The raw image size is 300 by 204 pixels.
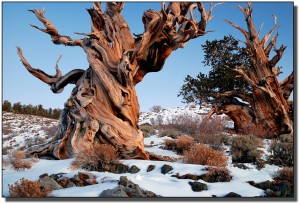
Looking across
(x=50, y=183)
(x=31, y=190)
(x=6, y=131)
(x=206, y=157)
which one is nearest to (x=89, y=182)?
(x=50, y=183)

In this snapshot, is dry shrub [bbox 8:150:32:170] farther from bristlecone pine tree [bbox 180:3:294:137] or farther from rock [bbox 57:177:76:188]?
bristlecone pine tree [bbox 180:3:294:137]

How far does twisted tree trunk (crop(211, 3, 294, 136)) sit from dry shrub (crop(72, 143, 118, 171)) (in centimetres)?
661

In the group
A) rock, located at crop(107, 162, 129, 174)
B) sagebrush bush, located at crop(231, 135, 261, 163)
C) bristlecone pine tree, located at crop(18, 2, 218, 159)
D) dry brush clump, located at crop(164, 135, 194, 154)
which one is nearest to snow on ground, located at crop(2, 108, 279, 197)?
rock, located at crop(107, 162, 129, 174)

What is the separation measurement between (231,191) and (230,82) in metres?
8.73

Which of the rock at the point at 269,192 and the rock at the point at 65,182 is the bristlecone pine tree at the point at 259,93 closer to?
the rock at the point at 269,192

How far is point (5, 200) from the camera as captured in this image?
4.98 meters

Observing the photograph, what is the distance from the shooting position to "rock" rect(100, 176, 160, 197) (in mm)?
4695

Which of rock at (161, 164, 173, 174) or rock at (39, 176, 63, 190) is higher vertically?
rock at (161, 164, 173, 174)

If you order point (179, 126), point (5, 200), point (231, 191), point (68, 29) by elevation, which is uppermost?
point (68, 29)

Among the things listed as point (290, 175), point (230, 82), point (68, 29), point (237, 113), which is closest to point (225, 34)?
point (230, 82)

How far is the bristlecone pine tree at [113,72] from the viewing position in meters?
7.25

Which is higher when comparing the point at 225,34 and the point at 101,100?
the point at 225,34

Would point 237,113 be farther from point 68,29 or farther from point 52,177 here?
point 52,177

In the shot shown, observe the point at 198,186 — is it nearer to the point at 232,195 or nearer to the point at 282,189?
the point at 232,195
